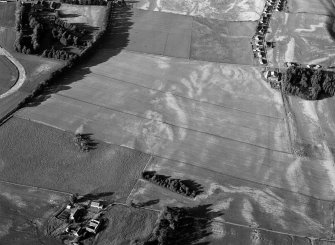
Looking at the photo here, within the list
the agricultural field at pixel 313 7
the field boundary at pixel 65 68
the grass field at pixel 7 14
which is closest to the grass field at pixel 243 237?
the field boundary at pixel 65 68

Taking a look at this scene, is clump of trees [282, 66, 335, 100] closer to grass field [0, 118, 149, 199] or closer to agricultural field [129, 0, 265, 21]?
agricultural field [129, 0, 265, 21]

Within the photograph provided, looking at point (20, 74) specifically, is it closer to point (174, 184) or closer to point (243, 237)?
point (174, 184)

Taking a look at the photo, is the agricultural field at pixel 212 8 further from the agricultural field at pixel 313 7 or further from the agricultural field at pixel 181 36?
the agricultural field at pixel 313 7

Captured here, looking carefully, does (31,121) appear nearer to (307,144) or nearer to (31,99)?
(31,99)

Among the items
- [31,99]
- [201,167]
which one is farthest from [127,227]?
[31,99]

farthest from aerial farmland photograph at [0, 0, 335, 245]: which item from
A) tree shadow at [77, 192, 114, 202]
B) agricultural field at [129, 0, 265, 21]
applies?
agricultural field at [129, 0, 265, 21]

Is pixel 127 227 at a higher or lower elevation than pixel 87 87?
lower
